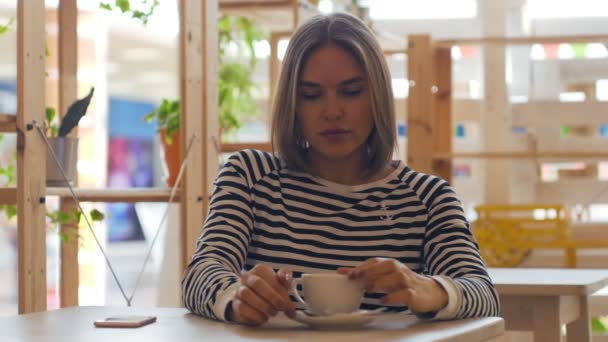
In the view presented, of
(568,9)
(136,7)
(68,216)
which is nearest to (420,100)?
(136,7)

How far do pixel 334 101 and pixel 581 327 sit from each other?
1.22 m

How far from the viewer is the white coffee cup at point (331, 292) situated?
128 cm

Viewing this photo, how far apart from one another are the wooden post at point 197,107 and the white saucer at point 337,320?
52.9 inches

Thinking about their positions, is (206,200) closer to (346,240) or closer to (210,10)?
(210,10)

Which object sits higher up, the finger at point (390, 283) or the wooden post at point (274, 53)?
the wooden post at point (274, 53)

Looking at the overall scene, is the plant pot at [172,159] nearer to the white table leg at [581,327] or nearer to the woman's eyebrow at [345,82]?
the white table leg at [581,327]

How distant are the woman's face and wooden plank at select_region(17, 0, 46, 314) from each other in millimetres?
624

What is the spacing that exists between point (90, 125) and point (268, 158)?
3.61 meters

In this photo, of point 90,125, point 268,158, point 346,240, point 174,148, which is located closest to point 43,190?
point 268,158

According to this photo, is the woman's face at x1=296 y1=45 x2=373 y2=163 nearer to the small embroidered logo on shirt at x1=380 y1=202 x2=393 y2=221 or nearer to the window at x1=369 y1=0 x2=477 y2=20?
the small embroidered logo on shirt at x1=380 y1=202 x2=393 y2=221

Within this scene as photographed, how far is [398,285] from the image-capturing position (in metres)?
1.34

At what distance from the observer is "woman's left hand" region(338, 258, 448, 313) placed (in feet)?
4.29

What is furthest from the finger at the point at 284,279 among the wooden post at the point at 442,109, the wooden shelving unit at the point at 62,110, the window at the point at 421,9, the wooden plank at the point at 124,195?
the window at the point at 421,9

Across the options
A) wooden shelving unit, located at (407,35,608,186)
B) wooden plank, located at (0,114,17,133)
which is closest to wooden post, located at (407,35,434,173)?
wooden shelving unit, located at (407,35,608,186)
